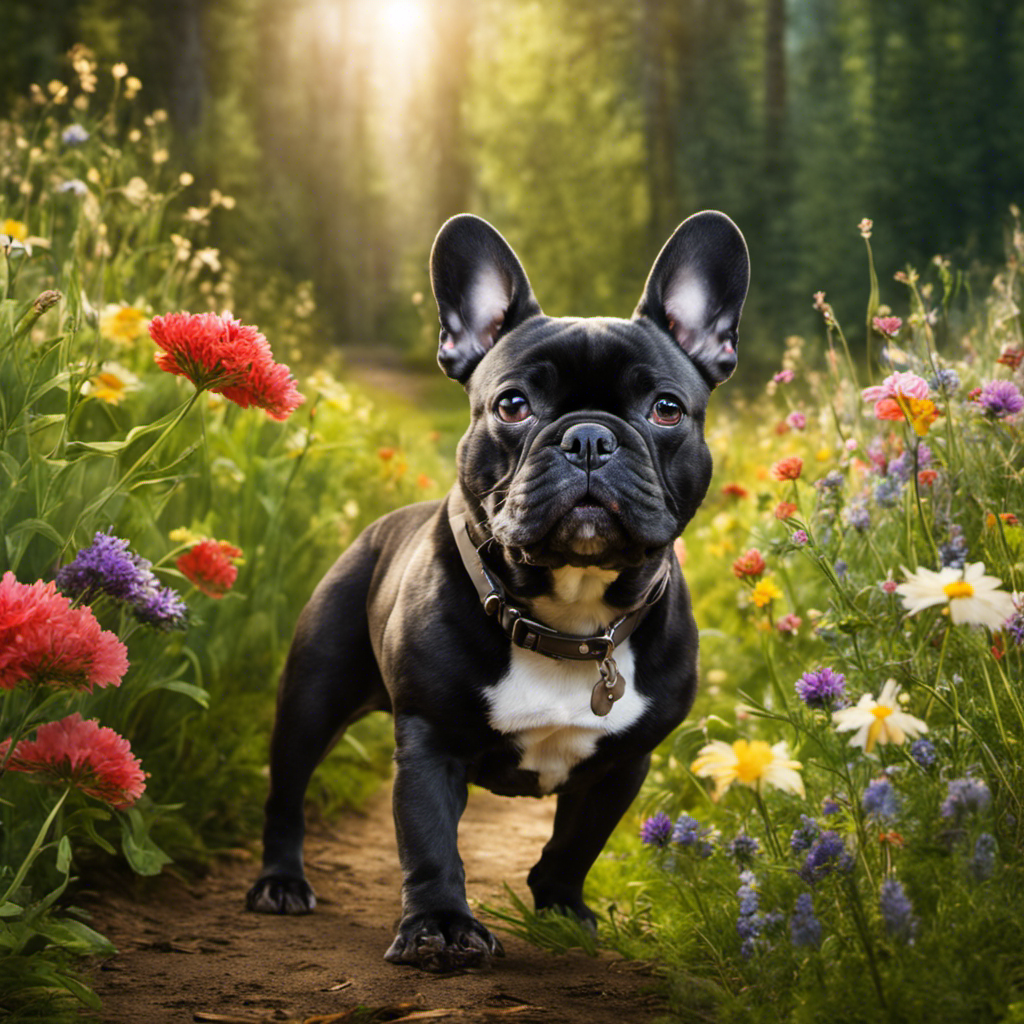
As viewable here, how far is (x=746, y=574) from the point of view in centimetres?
314

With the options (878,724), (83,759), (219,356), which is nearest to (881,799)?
(878,724)

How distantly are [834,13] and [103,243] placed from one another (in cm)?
2029

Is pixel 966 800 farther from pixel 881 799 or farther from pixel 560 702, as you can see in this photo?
pixel 560 702

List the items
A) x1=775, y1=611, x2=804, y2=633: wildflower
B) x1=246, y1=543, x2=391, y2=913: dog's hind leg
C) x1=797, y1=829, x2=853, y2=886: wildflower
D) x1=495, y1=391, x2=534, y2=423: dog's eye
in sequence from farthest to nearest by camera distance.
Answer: x1=775, y1=611, x2=804, y2=633: wildflower < x1=246, y1=543, x2=391, y2=913: dog's hind leg < x1=495, y1=391, x2=534, y2=423: dog's eye < x1=797, y1=829, x2=853, y2=886: wildflower

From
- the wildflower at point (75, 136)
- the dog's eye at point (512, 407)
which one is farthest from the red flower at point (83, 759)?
the wildflower at point (75, 136)

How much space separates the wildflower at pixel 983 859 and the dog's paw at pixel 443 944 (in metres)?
1.08

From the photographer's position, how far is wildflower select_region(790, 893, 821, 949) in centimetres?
176

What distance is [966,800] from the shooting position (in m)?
1.74

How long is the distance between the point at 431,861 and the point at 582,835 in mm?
582

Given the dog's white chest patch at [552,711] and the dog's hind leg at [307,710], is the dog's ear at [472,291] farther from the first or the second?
the dog's white chest patch at [552,711]

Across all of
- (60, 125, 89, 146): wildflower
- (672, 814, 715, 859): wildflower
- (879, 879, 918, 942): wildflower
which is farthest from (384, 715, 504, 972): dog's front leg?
(60, 125, 89, 146): wildflower

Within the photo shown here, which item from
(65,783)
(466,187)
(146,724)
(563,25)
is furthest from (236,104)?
(65,783)

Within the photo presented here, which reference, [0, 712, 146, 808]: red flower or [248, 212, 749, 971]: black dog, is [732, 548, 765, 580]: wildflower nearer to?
[248, 212, 749, 971]: black dog

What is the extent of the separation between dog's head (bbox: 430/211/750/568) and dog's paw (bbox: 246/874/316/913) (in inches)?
50.1
